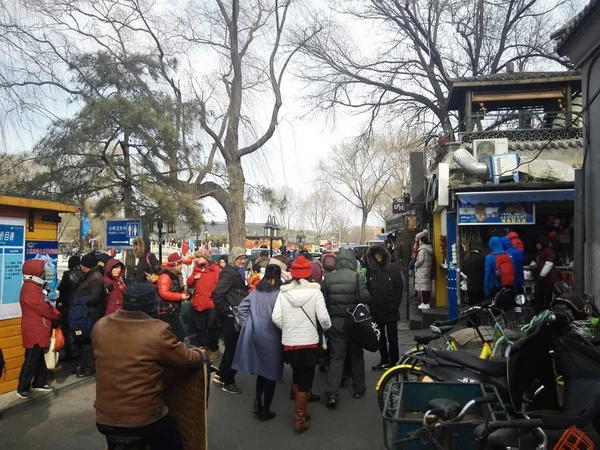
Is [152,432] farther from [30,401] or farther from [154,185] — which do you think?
[154,185]

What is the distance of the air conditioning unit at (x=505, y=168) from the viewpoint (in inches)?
426

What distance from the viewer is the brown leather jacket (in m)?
3.10

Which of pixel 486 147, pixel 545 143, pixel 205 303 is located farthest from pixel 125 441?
pixel 545 143

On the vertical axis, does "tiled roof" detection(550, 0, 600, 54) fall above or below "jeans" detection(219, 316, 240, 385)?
above

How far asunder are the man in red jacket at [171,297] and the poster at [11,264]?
1.80 metres

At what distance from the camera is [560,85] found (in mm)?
13758

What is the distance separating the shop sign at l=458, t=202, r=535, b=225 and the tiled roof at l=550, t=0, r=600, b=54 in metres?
3.31

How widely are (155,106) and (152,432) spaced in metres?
9.02

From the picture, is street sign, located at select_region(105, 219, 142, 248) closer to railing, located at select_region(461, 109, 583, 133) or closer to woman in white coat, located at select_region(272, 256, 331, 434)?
woman in white coat, located at select_region(272, 256, 331, 434)

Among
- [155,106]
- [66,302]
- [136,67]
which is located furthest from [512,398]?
[136,67]

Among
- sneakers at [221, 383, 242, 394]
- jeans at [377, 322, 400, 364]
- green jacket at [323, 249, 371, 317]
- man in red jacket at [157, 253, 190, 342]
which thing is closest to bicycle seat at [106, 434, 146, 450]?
green jacket at [323, 249, 371, 317]

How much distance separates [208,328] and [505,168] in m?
Answer: 7.10

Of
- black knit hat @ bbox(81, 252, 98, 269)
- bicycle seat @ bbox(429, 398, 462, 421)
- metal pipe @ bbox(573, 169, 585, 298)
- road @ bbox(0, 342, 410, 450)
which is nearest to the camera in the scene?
bicycle seat @ bbox(429, 398, 462, 421)

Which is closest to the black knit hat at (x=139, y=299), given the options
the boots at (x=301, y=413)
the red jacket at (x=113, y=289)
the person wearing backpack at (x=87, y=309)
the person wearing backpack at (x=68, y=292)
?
the boots at (x=301, y=413)
